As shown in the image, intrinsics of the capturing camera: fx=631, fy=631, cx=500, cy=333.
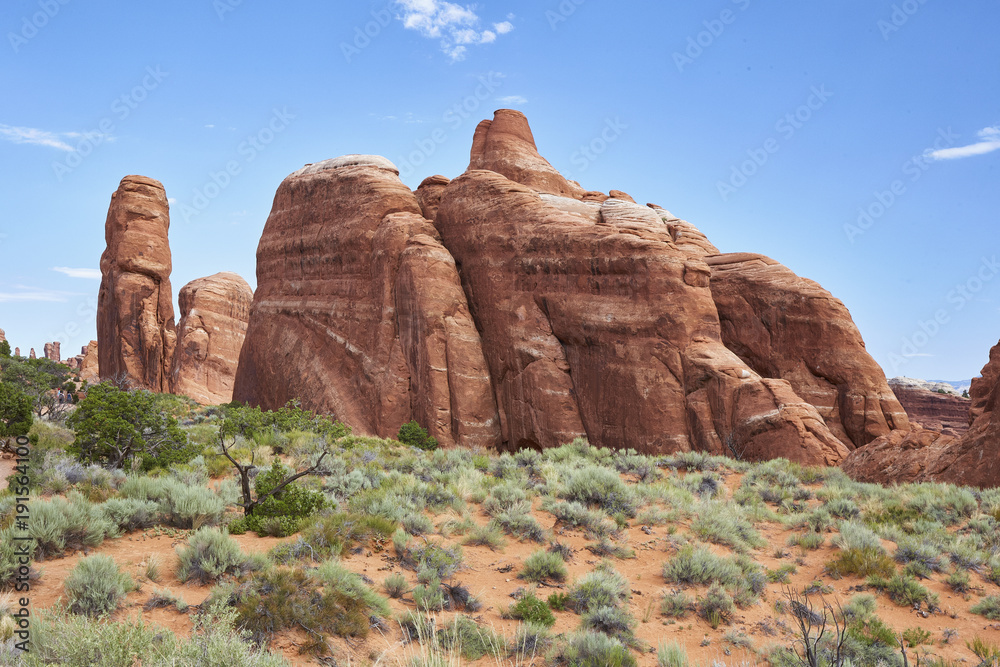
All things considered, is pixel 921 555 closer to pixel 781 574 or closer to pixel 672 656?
pixel 781 574

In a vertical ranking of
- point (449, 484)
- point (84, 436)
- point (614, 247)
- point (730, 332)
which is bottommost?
point (449, 484)

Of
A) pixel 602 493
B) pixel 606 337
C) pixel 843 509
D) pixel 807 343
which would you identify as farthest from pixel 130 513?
Result: pixel 807 343

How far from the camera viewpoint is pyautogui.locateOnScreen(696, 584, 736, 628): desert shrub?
9.60m

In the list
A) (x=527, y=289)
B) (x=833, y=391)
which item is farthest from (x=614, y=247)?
(x=833, y=391)

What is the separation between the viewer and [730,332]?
104ft

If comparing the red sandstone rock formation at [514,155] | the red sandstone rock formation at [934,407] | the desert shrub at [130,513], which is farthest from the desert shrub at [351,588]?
the red sandstone rock formation at [934,407]

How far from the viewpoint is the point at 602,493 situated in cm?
1441

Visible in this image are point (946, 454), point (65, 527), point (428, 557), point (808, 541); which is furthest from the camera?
point (946, 454)

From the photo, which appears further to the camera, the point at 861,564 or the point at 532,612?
the point at 861,564

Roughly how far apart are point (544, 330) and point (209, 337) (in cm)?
3931

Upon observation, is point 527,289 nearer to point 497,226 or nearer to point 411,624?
Result: point 497,226

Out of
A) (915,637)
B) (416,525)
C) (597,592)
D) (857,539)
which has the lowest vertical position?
(915,637)

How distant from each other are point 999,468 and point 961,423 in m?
56.3

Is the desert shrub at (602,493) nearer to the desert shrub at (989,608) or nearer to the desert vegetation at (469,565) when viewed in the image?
the desert vegetation at (469,565)
